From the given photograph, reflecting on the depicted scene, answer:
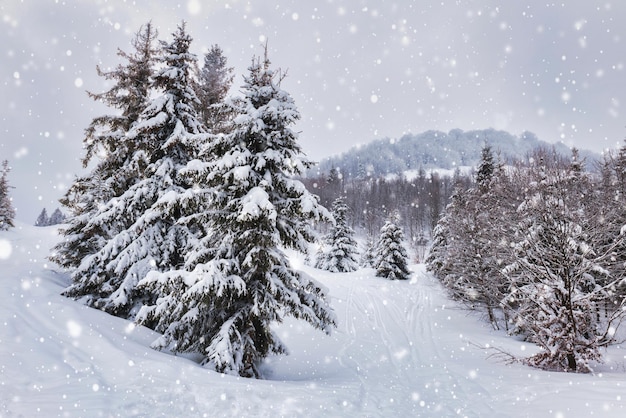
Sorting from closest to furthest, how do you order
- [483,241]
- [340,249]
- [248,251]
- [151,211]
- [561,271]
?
[248,251]
[561,271]
[151,211]
[483,241]
[340,249]

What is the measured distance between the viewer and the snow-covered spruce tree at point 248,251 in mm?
8125

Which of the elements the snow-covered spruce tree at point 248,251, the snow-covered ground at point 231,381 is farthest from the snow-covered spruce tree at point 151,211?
the snow-covered spruce tree at point 248,251

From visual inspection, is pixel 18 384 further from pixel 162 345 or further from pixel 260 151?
pixel 260 151

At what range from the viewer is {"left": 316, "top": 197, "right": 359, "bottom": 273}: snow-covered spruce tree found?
3766cm

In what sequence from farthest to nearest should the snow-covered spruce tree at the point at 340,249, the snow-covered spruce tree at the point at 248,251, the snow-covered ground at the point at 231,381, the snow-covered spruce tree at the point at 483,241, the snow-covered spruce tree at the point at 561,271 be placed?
the snow-covered spruce tree at the point at 340,249 → the snow-covered spruce tree at the point at 483,241 → the snow-covered spruce tree at the point at 561,271 → the snow-covered spruce tree at the point at 248,251 → the snow-covered ground at the point at 231,381

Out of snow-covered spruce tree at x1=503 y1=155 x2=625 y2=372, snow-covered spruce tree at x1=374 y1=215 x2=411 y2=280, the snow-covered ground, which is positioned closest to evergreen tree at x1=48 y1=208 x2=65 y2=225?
snow-covered spruce tree at x1=374 y1=215 x2=411 y2=280

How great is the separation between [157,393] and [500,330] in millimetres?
19479

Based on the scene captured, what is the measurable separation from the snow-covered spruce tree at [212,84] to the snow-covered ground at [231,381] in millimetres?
9317

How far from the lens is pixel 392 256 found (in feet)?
106

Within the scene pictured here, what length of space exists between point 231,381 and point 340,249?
32134 mm

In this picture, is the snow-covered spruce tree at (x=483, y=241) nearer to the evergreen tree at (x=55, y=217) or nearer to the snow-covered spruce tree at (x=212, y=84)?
the snow-covered spruce tree at (x=212, y=84)

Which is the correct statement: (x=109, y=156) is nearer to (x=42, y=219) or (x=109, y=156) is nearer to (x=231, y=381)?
(x=231, y=381)

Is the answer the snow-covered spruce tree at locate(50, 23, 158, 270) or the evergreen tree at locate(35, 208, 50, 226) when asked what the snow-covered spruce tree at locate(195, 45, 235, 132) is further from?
the evergreen tree at locate(35, 208, 50, 226)

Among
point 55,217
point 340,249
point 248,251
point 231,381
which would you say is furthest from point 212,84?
point 55,217
